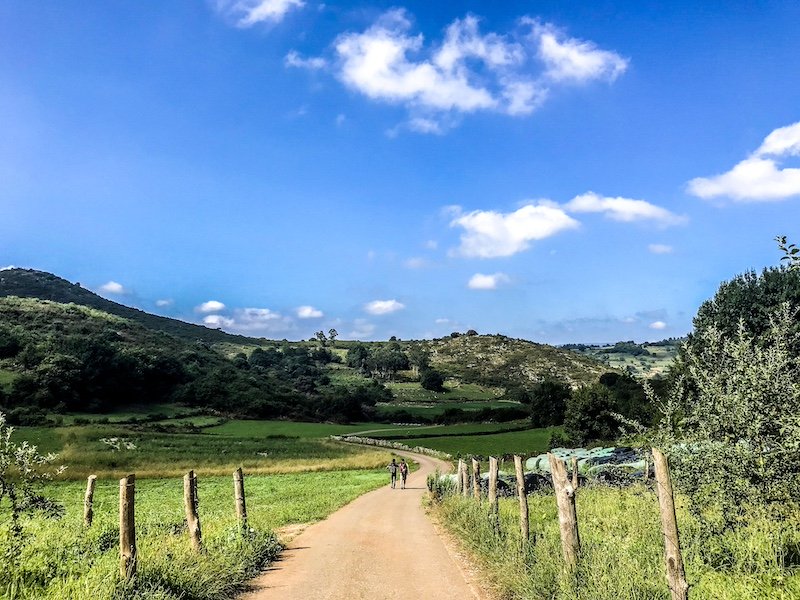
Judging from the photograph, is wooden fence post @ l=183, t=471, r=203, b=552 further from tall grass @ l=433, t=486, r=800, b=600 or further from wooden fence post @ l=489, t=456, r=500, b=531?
wooden fence post @ l=489, t=456, r=500, b=531

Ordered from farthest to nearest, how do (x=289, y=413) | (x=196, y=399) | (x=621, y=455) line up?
(x=289, y=413) < (x=196, y=399) < (x=621, y=455)

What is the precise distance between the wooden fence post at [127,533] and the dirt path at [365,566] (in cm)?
249

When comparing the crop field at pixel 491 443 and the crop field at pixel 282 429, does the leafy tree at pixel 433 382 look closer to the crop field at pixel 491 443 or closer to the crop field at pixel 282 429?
the crop field at pixel 282 429

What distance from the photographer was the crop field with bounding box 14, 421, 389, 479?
55969mm

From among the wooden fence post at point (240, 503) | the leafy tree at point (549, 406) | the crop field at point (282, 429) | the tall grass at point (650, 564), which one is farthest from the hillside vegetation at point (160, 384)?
the tall grass at point (650, 564)

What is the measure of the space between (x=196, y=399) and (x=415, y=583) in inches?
4532

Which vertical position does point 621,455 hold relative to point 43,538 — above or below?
below

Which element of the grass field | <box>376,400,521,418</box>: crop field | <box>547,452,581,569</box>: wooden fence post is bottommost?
<box>376,400,521,418</box>: crop field

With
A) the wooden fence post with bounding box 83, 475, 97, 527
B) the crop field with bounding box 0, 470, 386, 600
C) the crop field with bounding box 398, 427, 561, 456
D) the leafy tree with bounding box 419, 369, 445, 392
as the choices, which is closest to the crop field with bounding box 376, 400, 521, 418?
the leafy tree with bounding box 419, 369, 445, 392

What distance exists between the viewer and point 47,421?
77688 millimetres

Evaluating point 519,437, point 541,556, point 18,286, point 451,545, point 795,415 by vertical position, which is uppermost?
point 18,286

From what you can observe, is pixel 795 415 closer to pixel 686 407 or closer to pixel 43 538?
pixel 686 407

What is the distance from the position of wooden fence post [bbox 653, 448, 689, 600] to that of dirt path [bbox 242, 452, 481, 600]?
4.34 m

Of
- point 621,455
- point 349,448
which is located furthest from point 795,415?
point 349,448
